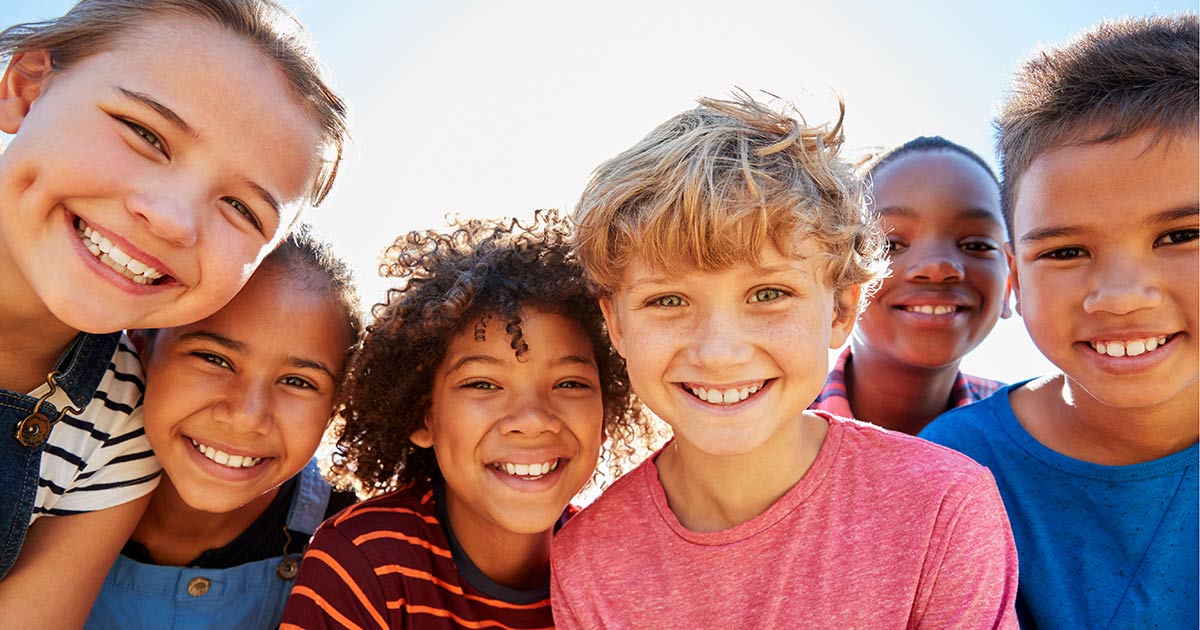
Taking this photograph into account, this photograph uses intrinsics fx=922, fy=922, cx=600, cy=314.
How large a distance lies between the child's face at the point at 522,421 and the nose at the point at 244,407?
49 cm

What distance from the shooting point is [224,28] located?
2.41 metres

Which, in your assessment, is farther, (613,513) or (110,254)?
(613,513)

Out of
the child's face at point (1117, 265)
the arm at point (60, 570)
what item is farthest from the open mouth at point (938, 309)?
the arm at point (60, 570)

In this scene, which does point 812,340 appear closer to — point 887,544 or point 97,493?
point 887,544

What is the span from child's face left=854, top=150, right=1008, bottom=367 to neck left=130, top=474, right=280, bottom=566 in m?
2.42

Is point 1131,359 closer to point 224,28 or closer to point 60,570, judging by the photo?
point 224,28

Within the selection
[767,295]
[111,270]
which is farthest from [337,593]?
[767,295]

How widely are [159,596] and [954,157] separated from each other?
3073mm

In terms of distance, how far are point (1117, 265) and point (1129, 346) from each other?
213mm

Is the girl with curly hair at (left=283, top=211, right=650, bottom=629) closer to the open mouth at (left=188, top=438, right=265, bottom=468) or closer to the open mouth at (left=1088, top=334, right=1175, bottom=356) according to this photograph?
the open mouth at (left=188, top=438, right=265, bottom=468)

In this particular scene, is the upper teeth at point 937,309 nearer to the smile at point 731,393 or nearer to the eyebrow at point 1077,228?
the eyebrow at point 1077,228

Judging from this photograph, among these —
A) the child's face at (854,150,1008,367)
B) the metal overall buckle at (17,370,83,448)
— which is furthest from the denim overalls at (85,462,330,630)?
the child's face at (854,150,1008,367)

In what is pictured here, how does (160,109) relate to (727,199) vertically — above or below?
above

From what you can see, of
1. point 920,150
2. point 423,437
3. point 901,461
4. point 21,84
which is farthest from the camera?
point 920,150
